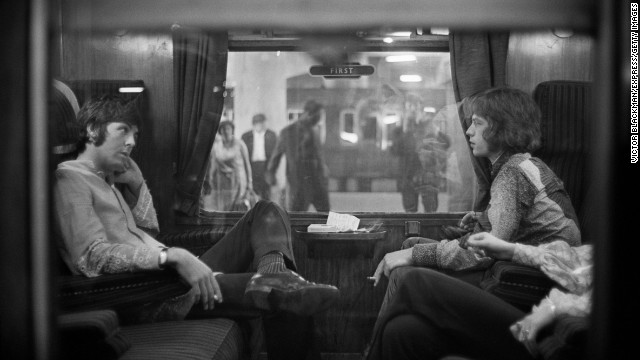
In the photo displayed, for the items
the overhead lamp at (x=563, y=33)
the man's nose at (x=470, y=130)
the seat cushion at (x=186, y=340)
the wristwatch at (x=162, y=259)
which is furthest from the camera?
the man's nose at (x=470, y=130)

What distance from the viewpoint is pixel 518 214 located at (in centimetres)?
180

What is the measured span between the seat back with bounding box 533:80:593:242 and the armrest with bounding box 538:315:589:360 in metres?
0.22

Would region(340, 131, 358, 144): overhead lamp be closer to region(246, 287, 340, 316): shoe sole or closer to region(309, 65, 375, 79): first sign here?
region(309, 65, 375, 79): first sign

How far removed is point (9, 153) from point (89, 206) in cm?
40

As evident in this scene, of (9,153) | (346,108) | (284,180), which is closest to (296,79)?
(346,108)

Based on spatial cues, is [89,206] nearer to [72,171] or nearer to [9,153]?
[72,171]

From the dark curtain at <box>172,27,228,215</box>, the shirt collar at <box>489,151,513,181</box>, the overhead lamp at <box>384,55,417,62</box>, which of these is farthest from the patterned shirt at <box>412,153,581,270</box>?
the dark curtain at <box>172,27,228,215</box>

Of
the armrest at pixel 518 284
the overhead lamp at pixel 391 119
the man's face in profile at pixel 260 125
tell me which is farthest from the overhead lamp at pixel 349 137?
the armrest at pixel 518 284

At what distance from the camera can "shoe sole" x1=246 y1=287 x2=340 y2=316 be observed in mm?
1685

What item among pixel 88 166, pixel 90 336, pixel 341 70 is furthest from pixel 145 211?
pixel 341 70

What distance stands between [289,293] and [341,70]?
2.11 feet

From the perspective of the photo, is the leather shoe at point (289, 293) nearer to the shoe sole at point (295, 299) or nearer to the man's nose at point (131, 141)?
the shoe sole at point (295, 299)

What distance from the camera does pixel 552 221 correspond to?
5.91ft

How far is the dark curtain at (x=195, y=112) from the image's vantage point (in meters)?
1.77
